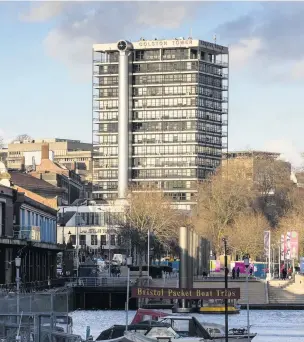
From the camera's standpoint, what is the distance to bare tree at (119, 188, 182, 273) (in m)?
183

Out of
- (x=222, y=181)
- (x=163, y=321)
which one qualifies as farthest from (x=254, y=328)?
(x=222, y=181)

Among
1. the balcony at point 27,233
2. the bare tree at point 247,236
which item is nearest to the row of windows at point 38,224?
the balcony at point 27,233

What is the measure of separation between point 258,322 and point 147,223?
3412 inches

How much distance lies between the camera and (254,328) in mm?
92312

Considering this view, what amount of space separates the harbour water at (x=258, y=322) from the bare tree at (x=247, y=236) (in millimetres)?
57599

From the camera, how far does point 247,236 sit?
578ft

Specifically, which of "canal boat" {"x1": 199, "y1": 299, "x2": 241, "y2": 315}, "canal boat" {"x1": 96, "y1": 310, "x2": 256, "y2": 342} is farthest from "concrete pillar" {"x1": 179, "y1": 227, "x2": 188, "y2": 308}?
"canal boat" {"x1": 96, "y1": 310, "x2": 256, "y2": 342}

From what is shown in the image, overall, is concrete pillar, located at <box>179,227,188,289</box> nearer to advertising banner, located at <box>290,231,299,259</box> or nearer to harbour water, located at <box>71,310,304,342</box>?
harbour water, located at <box>71,310,304,342</box>

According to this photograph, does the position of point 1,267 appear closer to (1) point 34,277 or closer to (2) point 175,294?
(1) point 34,277

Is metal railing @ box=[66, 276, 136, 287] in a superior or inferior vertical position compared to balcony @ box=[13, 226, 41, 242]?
inferior

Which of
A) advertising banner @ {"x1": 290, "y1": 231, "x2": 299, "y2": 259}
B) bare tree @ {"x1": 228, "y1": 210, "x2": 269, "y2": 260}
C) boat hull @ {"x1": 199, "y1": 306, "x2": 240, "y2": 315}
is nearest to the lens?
boat hull @ {"x1": 199, "y1": 306, "x2": 240, "y2": 315}

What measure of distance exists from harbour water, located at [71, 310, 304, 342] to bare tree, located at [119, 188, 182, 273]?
61906 mm

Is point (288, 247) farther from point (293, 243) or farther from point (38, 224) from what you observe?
point (38, 224)

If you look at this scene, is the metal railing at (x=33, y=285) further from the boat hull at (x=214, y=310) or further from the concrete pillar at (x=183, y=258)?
the boat hull at (x=214, y=310)
